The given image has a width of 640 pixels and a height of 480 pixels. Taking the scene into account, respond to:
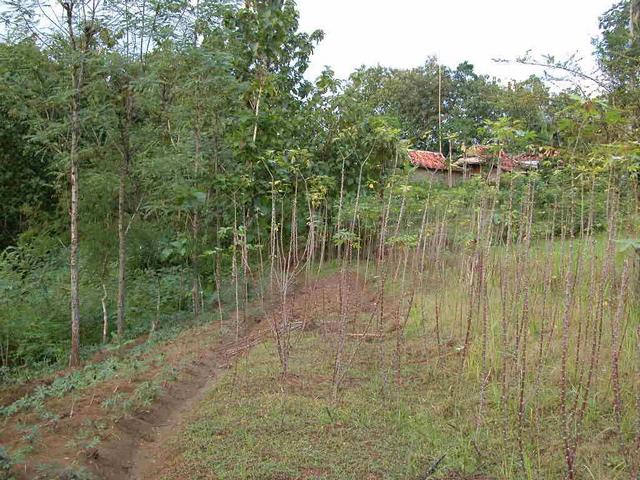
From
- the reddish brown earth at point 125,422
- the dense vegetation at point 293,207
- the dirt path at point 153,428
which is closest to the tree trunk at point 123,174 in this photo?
the dense vegetation at point 293,207

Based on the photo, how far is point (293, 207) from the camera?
474 centimetres

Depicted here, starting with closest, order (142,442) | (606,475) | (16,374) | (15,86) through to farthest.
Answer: (606,475), (142,442), (15,86), (16,374)

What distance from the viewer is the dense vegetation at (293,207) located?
354 centimetres

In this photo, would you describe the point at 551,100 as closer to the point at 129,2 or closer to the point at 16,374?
the point at 129,2

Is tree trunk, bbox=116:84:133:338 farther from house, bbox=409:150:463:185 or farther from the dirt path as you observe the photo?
house, bbox=409:150:463:185

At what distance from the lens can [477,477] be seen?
2.78 metres

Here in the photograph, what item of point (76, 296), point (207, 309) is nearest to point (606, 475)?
point (76, 296)

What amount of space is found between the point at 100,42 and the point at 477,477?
17.5 ft

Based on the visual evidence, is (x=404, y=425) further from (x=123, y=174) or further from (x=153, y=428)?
(x=123, y=174)

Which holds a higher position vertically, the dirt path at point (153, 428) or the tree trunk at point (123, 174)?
the tree trunk at point (123, 174)

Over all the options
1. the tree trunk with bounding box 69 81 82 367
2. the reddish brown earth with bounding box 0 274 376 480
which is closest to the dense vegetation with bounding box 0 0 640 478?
the tree trunk with bounding box 69 81 82 367

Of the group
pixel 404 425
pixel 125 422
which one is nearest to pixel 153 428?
pixel 125 422

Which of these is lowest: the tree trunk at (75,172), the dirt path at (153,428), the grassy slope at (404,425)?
the dirt path at (153,428)

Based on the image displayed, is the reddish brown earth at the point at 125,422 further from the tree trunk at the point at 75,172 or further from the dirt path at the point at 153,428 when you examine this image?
the tree trunk at the point at 75,172
